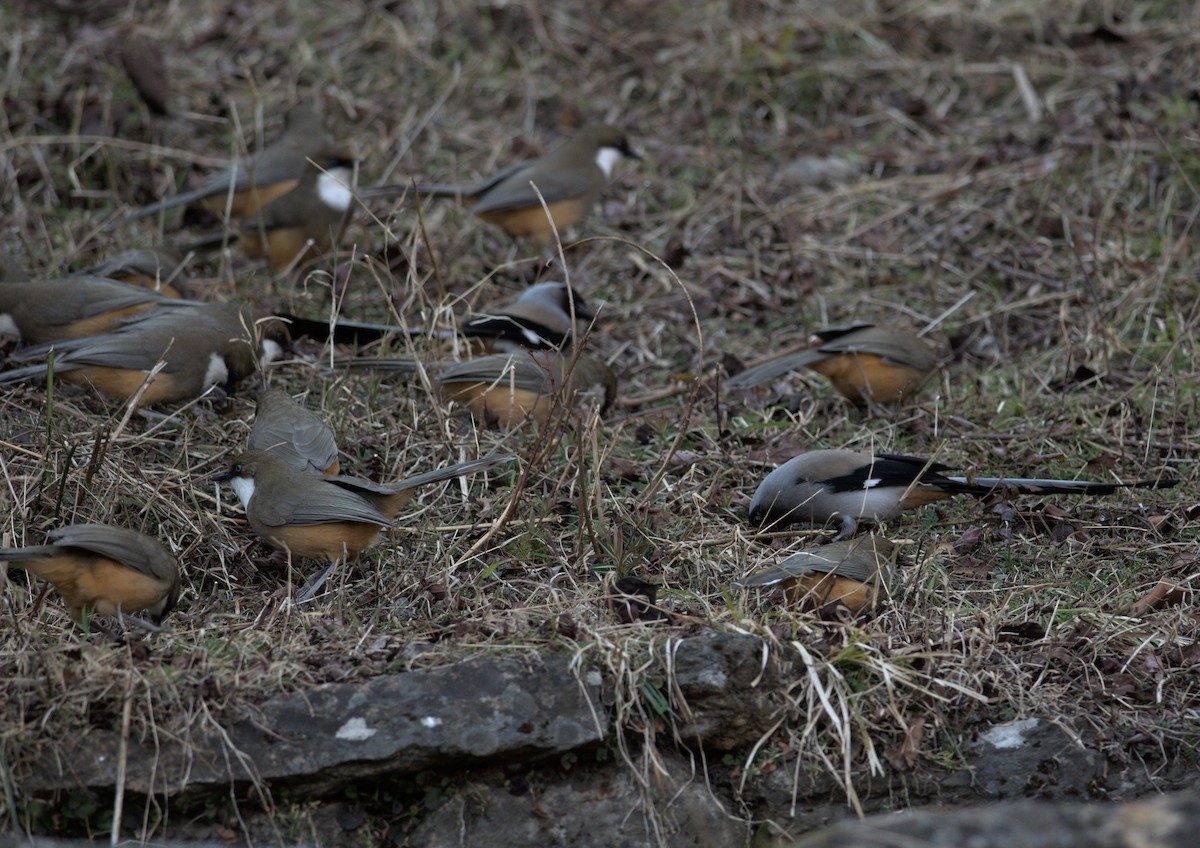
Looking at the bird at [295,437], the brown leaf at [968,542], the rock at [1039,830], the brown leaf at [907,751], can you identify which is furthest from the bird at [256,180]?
the rock at [1039,830]

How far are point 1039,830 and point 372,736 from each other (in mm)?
2403

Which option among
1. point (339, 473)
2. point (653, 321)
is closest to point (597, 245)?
point (653, 321)

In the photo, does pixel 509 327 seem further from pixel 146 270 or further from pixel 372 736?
pixel 372 736

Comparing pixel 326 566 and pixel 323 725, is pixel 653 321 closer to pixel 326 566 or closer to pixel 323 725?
pixel 326 566

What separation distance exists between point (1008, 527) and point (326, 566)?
2986 millimetres

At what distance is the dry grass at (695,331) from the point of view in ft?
15.2

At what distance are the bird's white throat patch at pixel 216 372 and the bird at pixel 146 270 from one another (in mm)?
1130

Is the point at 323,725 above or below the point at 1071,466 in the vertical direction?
above

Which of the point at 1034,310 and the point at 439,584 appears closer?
the point at 439,584

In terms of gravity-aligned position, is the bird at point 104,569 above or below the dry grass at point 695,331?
above

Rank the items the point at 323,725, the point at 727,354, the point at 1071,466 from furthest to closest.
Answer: the point at 727,354 < the point at 1071,466 < the point at 323,725

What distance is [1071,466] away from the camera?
6.39m

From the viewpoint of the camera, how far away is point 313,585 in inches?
207

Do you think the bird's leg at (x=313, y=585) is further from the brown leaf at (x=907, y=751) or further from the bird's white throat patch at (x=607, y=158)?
the bird's white throat patch at (x=607, y=158)
